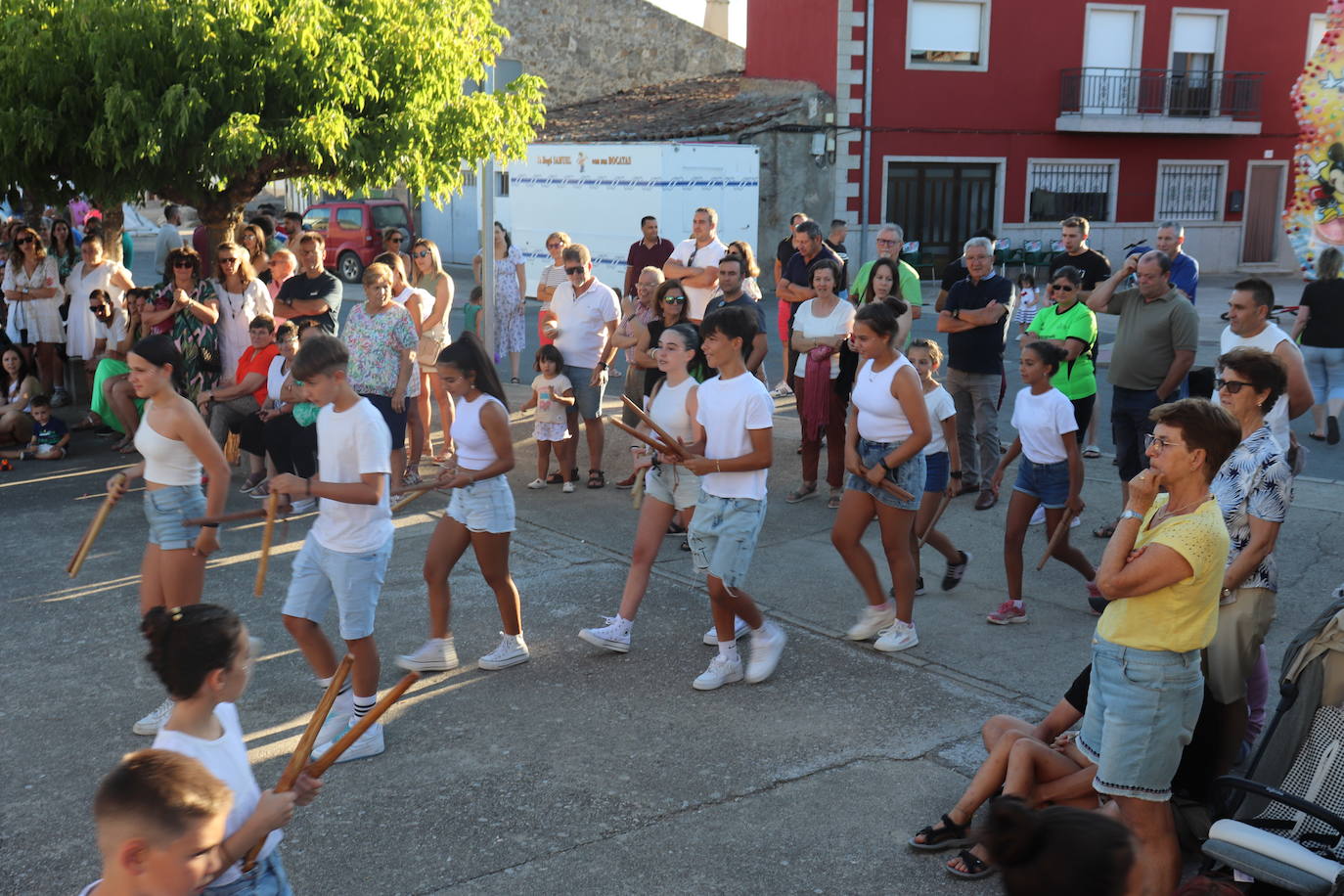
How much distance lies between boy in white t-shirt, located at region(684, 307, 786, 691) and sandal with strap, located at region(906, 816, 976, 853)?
1.56 m

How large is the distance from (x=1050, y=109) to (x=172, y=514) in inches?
975

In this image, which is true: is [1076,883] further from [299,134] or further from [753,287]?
[299,134]

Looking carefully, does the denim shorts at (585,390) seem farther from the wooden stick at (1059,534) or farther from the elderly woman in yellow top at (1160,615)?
the elderly woman in yellow top at (1160,615)

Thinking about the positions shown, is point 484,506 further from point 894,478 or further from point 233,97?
point 233,97

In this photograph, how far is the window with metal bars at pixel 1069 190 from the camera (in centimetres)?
2717

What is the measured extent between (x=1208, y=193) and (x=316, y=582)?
28.2 metres

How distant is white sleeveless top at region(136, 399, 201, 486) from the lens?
531 centimetres

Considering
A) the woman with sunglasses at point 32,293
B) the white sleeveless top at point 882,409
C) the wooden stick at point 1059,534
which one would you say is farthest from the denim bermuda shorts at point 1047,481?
the woman with sunglasses at point 32,293

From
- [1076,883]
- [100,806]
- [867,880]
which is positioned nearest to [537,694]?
[867,880]

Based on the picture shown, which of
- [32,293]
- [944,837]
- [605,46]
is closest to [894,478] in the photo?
[944,837]

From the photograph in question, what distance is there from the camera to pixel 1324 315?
1029 centimetres

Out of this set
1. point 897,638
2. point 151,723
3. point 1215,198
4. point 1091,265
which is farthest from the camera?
point 1215,198

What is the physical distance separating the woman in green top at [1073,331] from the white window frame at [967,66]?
724 inches

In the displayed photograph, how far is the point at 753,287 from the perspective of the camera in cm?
1006
